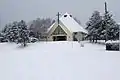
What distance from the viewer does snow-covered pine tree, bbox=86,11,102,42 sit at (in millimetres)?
21844

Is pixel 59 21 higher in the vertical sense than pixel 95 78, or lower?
higher

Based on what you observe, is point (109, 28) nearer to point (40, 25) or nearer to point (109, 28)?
point (109, 28)

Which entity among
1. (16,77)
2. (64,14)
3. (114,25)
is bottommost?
(16,77)

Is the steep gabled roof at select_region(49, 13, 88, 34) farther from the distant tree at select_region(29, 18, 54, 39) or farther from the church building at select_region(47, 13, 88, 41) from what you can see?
the distant tree at select_region(29, 18, 54, 39)

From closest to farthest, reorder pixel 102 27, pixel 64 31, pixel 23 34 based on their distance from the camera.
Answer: pixel 102 27
pixel 23 34
pixel 64 31

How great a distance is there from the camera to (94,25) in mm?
22125

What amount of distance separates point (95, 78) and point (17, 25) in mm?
18697

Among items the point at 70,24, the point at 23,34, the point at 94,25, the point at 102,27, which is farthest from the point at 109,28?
the point at 70,24

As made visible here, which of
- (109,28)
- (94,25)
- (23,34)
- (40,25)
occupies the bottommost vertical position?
(23,34)

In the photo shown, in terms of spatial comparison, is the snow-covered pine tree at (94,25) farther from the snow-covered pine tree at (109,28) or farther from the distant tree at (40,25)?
the distant tree at (40,25)

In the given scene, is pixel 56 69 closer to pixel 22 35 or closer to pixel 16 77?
pixel 16 77

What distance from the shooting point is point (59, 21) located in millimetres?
29719

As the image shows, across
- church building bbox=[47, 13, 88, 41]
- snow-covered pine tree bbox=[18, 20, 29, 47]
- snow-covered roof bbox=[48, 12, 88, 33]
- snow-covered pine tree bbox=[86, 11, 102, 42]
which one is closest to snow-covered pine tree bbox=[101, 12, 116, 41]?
snow-covered pine tree bbox=[86, 11, 102, 42]

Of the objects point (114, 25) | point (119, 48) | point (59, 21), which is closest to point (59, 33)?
point (59, 21)
